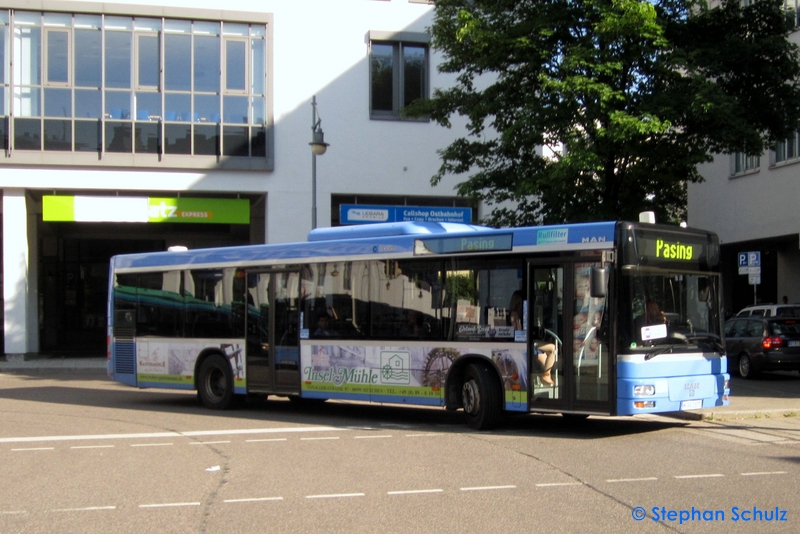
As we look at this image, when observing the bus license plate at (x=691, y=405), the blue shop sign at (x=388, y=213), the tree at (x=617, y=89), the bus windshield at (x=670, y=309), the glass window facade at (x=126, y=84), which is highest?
the glass window facade at (x=126, y=84)

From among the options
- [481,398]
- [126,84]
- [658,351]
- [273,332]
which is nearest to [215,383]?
[273,332]

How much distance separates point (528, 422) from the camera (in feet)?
45.6

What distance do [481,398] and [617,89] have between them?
8299 mm

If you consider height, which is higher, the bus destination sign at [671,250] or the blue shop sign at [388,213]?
the blue shop sign at [388,213]

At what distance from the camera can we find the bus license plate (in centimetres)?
1172

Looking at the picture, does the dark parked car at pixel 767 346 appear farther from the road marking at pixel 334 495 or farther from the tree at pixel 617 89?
the road marking at pixel 334 495

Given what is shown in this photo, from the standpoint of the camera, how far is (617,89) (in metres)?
18.1

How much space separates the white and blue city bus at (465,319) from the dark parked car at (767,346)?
1048 cm

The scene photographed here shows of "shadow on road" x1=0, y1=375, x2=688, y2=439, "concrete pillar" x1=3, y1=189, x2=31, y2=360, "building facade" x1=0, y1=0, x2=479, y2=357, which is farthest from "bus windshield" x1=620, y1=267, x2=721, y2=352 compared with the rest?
"concrete pillar" x1=3, y1=189, x2=31, y2=360

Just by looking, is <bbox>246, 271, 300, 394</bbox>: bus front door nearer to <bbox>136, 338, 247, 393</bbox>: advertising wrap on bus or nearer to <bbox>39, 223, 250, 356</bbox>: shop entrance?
<bbox>136, 338, 247, 393</bbox>: advertising wrap on bus

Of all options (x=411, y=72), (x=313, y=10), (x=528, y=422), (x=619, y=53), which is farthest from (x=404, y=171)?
(x=528, y=422)

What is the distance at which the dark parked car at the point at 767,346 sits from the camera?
21.8 m

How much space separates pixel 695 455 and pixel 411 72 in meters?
21.7

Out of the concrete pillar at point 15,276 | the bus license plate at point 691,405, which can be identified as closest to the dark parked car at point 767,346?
the bus license plate at point 691,405
